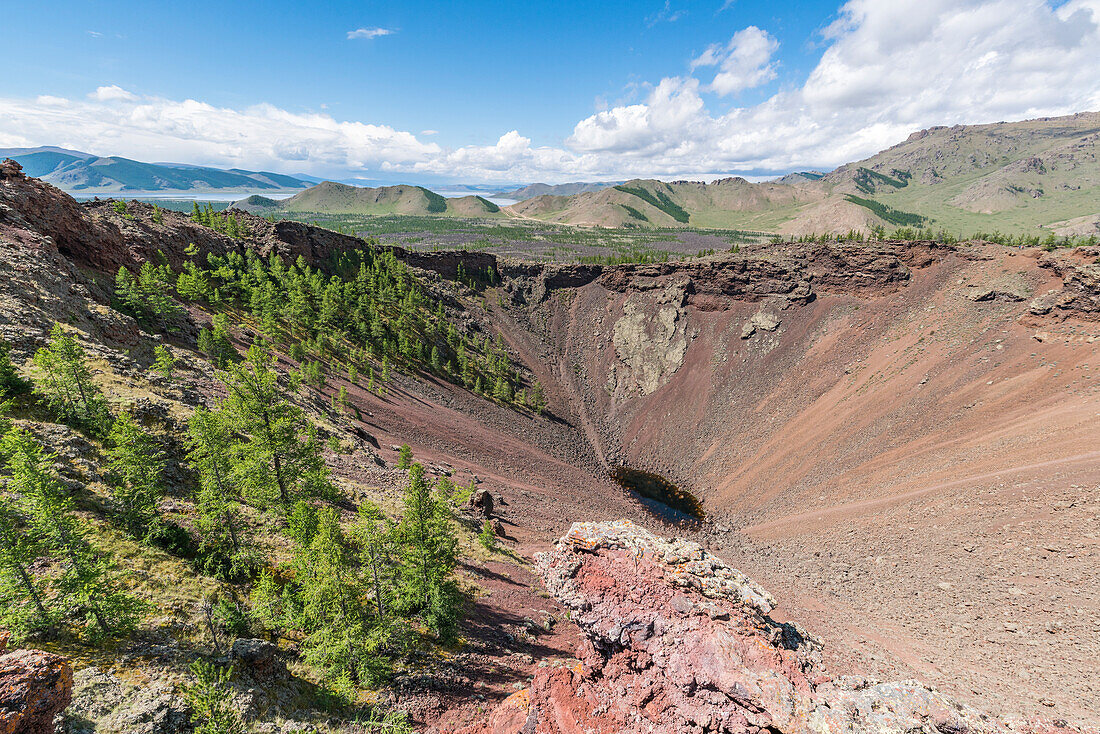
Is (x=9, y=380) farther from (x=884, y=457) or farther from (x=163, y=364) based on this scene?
(x=884, y=457)

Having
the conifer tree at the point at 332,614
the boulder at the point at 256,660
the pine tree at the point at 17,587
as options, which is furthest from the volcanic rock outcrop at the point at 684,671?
the pine tree at the point at 17,587

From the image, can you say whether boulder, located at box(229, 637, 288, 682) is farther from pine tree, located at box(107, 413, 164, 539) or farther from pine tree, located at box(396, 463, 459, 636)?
pine tree, located at box(107, 413, 164, 539)

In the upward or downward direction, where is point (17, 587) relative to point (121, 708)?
upward

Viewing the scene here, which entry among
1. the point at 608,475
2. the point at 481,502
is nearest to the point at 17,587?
the point at 481,502

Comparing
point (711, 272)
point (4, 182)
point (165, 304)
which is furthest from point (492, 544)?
point (711, 272)

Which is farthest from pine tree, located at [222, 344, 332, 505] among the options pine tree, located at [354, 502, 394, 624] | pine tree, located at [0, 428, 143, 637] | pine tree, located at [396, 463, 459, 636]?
pine tree, located at [396, 463, 459, 636]
